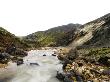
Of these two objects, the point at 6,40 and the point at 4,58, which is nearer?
the point at 4,58

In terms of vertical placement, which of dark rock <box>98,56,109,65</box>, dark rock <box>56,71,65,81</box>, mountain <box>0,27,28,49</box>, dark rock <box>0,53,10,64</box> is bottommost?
dark rock <box>56,71,65,81</box>

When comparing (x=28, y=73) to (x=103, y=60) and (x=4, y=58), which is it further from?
(x=103, y=60)

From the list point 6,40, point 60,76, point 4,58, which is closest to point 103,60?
point 60,76

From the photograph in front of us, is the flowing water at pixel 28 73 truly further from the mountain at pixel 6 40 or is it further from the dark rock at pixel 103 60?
the mountain at pixel 6 40

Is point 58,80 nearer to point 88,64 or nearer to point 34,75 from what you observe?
point 34,75

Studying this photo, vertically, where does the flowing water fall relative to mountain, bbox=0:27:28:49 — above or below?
below

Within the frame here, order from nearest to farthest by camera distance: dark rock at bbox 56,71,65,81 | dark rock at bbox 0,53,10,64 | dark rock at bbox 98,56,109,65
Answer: dark rock at bbox 56,71,65,81, dark rock at bbox 98,56,109,65, dark rock at bbox 0,53,10,64

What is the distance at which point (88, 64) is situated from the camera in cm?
6138

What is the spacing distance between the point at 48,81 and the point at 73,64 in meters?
12.3

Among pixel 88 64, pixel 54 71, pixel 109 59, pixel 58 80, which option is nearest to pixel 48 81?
pixel 58 80

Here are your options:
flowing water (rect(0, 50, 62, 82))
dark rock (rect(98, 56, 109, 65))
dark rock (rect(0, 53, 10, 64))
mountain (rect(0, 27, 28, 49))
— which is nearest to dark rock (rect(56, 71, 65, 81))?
flowing water (rect(0, 50, 62, 82))

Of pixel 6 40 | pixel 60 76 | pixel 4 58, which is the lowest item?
pixel 60 76

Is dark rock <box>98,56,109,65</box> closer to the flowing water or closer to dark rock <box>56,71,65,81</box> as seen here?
the flowing water

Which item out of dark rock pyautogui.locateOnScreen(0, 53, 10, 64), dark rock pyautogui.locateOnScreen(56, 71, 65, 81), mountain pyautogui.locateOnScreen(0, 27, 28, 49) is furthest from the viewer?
mountain pyautogui.locateOnScreen(0, 27, 28, 49)
